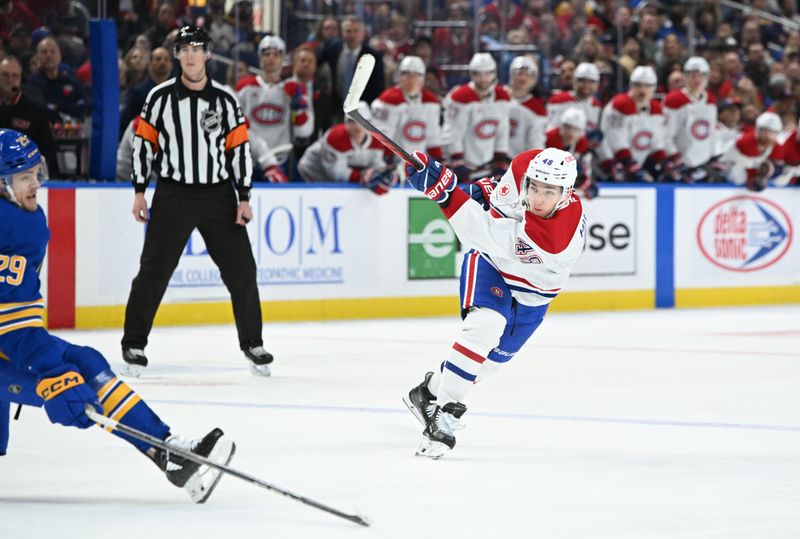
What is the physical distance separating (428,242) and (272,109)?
5.27ft

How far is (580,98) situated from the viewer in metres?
12.2

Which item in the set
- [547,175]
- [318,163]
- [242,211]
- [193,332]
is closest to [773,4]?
[318,163]

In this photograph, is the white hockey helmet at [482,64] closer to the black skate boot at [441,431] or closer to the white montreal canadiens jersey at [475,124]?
the white montreal canadiens jersey at [475,124]

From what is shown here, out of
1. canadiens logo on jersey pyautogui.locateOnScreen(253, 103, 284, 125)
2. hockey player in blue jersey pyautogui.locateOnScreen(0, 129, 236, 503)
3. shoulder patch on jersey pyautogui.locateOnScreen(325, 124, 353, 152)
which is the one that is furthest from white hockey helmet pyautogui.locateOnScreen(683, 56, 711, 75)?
hockey player in blue jersey pyautogui.locateOnScreen(0, 129, 236, 503)

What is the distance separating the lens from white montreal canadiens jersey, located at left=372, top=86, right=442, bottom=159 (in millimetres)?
10969

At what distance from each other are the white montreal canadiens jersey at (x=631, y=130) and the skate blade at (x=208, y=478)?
8467 mm

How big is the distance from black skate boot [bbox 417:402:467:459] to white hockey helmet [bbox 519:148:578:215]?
32.3 inches

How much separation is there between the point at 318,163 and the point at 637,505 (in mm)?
6922

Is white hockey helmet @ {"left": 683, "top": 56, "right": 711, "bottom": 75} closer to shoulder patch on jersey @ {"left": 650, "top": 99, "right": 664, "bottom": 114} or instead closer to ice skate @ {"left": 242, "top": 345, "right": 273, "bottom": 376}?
shoulder patch on jersey @ {"left": 650, "top": 99, "right": 664, "bottom": 114}

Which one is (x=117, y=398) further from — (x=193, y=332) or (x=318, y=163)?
(x=318, y=163)

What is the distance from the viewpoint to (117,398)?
415 centimetres

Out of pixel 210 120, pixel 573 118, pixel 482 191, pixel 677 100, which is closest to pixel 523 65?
pixel 573 118

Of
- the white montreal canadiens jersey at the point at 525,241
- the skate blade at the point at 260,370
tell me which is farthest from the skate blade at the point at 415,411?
the skate blade at the point at 260,370

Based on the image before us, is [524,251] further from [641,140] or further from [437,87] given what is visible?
[641,140]
